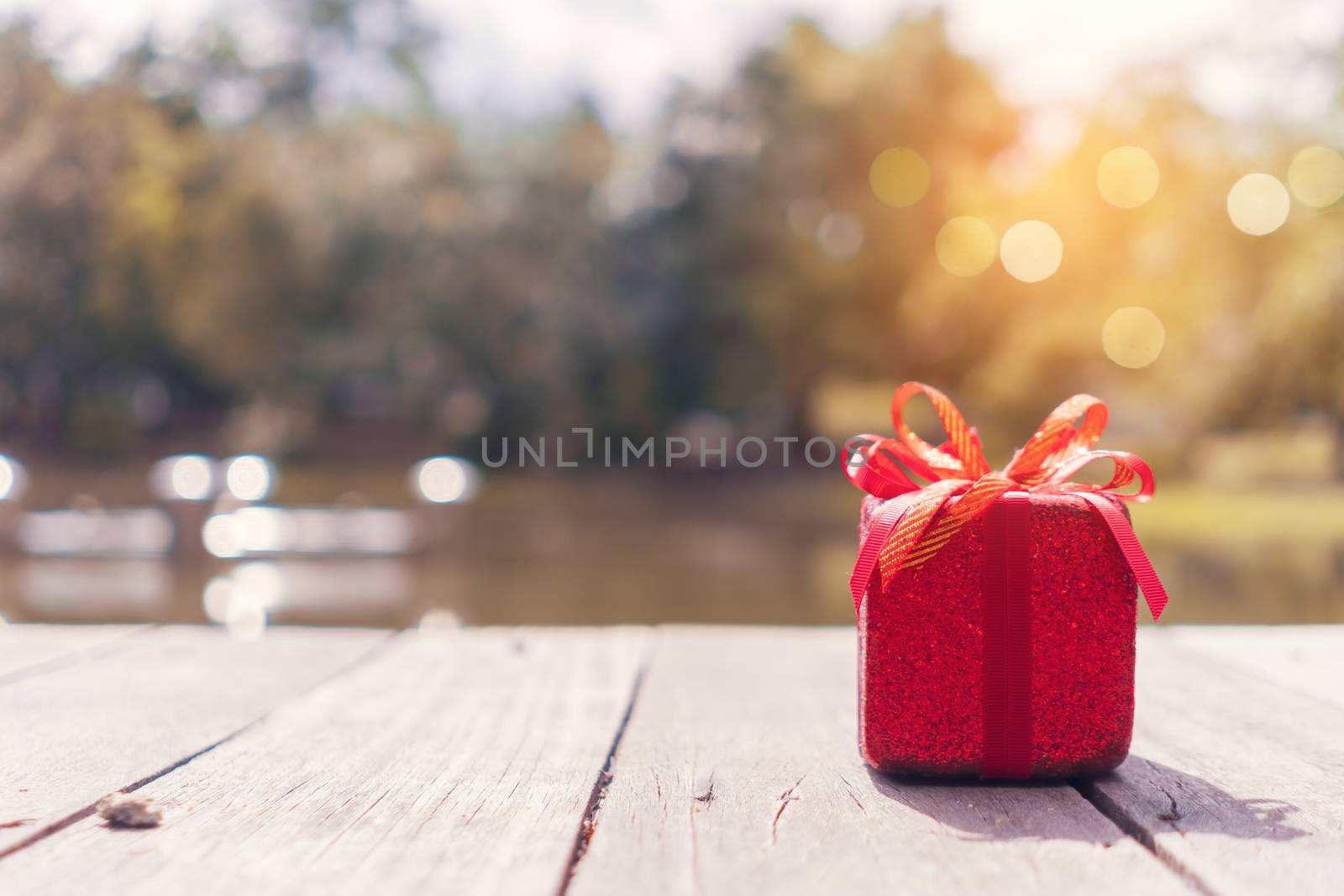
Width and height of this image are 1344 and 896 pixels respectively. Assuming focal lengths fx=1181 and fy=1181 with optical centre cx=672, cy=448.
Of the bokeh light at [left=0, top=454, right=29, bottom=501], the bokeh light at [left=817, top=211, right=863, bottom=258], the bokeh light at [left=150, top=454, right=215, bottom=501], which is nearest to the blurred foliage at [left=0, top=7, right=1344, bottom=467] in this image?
the bokeh light at [left=817, top=211, right=863, bottom=258]

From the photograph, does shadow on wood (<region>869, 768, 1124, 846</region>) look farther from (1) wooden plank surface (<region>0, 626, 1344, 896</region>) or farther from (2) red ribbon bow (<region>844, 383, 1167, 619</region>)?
(2) red ribbon bow (<region>844, 383, 1167, 619</region>)

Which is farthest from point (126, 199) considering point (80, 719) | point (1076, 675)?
point (1076, 675)

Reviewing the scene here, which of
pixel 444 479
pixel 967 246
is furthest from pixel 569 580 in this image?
pixel 967 246

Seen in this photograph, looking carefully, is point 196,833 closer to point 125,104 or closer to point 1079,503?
point 1079,503

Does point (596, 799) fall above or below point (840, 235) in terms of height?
below

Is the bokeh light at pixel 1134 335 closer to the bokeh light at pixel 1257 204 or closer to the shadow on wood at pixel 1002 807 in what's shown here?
the bokeh light at pixel 1257 204

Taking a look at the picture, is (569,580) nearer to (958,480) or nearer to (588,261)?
(958,480)
